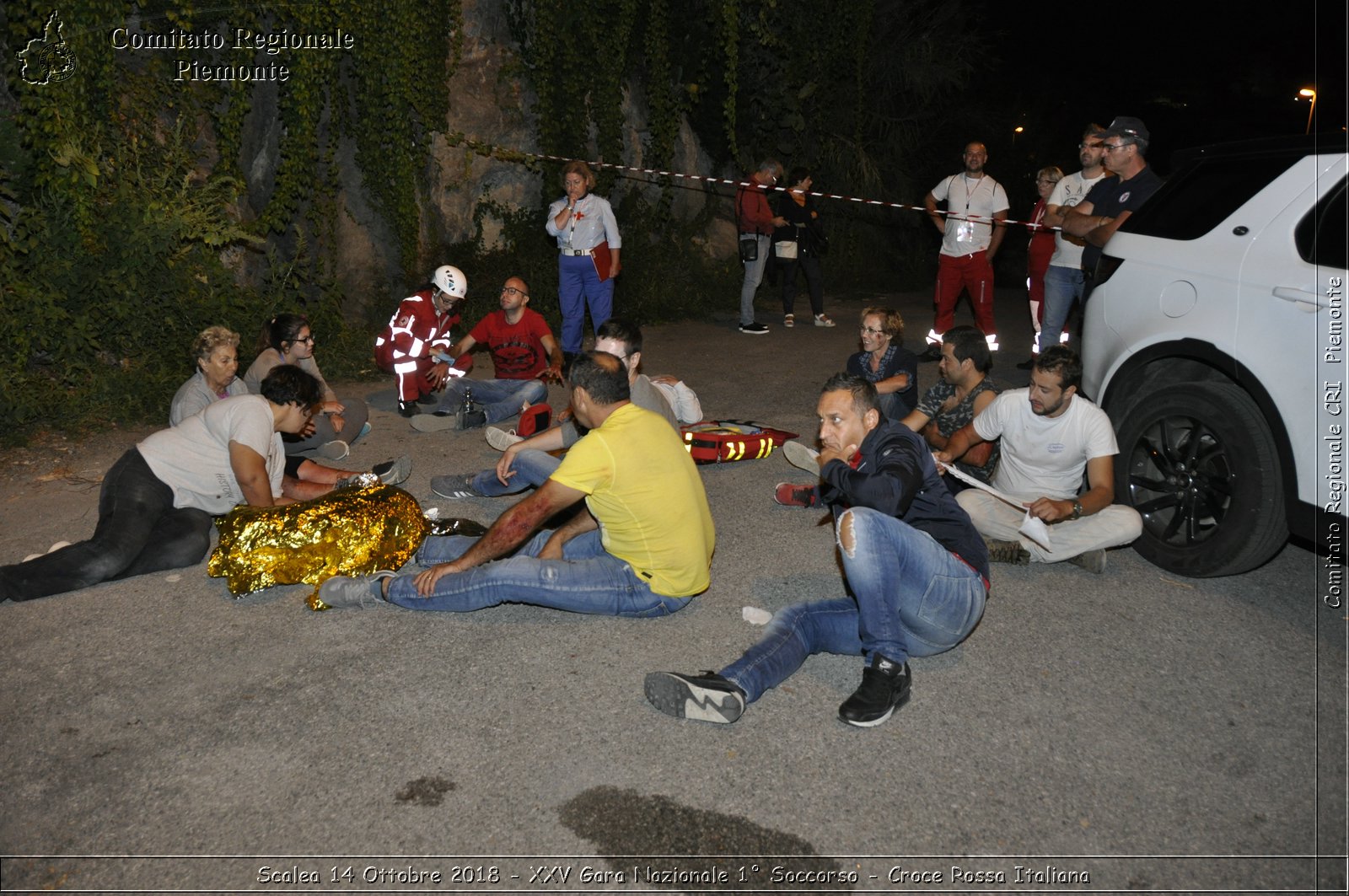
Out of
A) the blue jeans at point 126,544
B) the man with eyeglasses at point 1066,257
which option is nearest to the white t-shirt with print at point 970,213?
the man with eyeglasses at point 1066,257

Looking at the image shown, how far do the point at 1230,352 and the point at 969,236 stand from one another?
5.95 m

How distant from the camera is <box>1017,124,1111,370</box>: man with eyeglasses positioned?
29.8 feet

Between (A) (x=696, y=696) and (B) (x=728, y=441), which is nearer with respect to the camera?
(A) (x=696, y=696)

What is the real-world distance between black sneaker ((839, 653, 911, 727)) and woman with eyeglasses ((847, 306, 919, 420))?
11.3ft

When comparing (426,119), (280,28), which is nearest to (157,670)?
(280,28)

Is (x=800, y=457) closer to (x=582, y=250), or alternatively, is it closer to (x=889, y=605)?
(x=889, y=605)

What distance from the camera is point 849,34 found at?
1780 centimetres

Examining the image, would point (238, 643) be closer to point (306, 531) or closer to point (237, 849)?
point (306, 531)

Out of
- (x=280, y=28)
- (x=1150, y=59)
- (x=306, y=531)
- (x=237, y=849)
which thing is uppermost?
(x=1150, y=59)

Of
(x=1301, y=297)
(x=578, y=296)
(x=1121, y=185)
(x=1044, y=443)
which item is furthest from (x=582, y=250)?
(x=1301, y=297)

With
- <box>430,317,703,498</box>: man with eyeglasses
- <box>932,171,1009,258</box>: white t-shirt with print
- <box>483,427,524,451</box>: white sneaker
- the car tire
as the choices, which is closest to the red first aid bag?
<box>430,317,703,498</box>: man with eyeglasses

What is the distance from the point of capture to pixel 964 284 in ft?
37.0

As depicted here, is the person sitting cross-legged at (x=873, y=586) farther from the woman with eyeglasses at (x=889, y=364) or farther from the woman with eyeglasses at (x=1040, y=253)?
the woman with eyeglasses at (x=1040, y=253)

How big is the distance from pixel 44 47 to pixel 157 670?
709 centimetres
